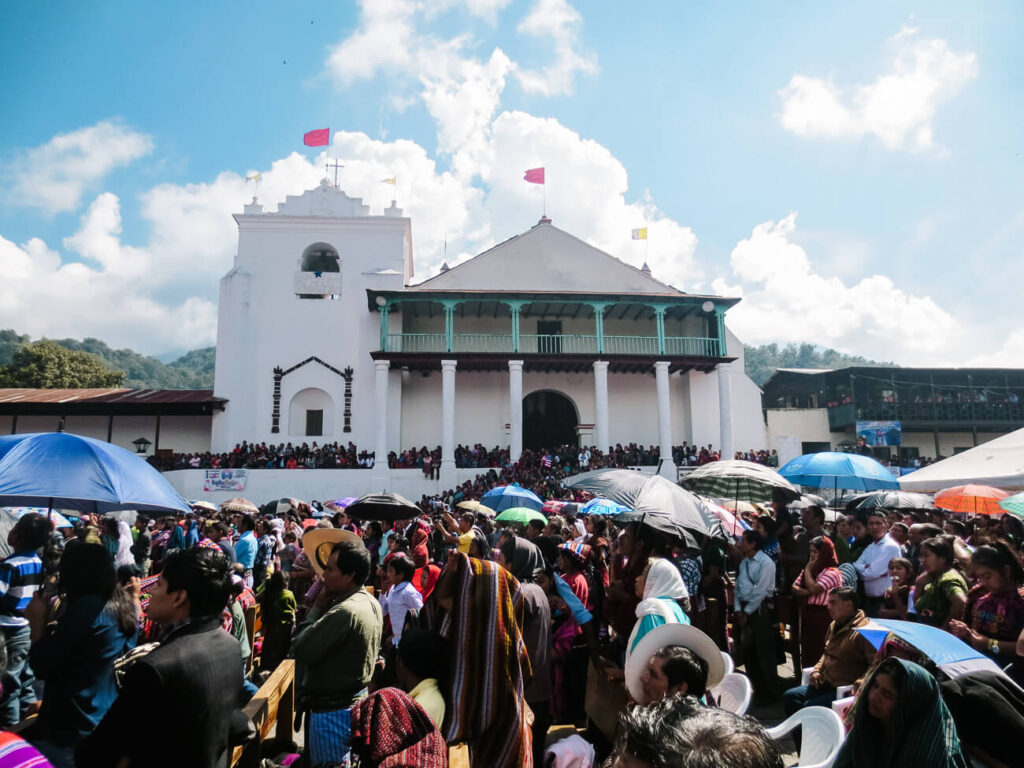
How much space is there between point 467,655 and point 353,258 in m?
24.0

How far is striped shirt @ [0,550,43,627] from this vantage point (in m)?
3.50

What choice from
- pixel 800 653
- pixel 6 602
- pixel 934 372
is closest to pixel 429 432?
pixel 800 653

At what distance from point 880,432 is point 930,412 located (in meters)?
3.56

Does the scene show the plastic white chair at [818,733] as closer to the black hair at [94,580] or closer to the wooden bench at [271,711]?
the wooden bench at [271,711]

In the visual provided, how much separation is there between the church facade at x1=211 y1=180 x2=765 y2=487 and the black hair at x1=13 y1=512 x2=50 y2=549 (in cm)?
1844

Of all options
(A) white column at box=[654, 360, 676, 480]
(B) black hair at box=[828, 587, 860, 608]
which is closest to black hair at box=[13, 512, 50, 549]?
(B) black hair at box=[828, 587, 860, 608]

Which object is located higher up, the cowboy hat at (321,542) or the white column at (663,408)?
the white column at (663,408)

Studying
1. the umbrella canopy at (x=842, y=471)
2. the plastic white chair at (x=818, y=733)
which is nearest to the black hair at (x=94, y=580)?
the plastic white chair at (x=818, y=733)

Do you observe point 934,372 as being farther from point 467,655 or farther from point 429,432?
point 467,655

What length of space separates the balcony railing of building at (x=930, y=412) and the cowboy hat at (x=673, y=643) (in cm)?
2923

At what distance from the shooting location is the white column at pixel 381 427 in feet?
71.4

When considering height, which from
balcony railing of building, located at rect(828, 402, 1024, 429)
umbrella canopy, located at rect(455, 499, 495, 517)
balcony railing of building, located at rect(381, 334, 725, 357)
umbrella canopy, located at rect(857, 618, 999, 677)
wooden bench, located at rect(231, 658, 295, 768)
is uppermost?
balcony railing of building, located at rect(381, 334, 725, 357)

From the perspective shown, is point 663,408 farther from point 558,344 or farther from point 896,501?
point 896,501

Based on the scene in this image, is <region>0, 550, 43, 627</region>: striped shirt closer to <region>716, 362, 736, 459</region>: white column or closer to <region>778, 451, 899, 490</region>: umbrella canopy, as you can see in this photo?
<region>778, 451, 899, 490</region>: umbrella canopy
